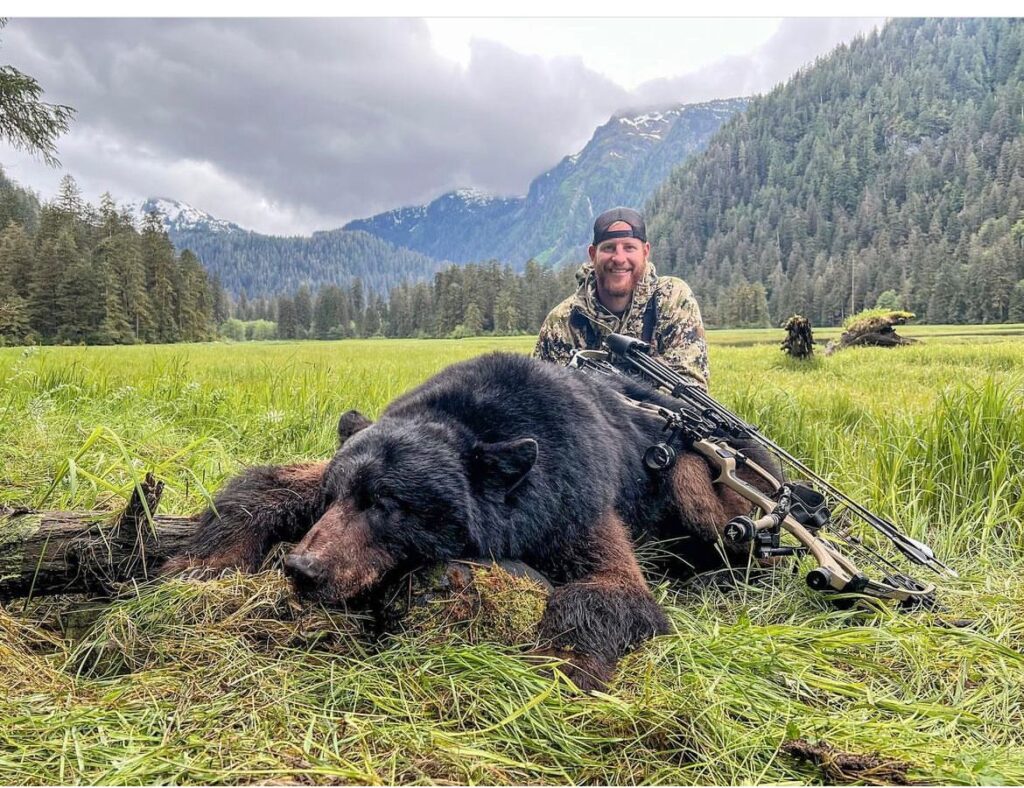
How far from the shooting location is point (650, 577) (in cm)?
313

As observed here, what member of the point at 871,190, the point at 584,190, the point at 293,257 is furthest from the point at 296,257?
the point at 871,190

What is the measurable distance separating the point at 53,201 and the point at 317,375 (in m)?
11.8

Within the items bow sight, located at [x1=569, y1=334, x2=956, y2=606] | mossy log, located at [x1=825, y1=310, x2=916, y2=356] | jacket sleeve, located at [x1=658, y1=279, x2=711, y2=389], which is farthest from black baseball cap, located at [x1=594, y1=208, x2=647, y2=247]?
mossy log, located at [x1=825, y1=310, x2=916, y2=356]

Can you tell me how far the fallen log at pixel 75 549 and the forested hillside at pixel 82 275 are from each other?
26.0ft

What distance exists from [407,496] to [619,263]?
3067 millimetres

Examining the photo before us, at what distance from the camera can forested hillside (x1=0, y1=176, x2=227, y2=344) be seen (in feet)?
37.2

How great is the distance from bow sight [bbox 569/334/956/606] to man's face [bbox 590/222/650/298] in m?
1.04

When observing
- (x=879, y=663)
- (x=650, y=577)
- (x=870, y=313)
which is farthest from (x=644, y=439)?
(x=870, y=313)

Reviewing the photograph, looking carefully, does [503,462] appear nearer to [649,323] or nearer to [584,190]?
[649,323]

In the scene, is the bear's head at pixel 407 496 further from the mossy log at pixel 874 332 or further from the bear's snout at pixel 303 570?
the mossy log at pixel 874 332

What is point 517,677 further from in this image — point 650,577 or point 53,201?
point 53,201

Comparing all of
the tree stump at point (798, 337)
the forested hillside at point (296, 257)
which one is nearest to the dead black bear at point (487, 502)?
the tree stump at point (798, 337)

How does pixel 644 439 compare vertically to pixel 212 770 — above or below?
above

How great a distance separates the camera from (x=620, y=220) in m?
4.62
